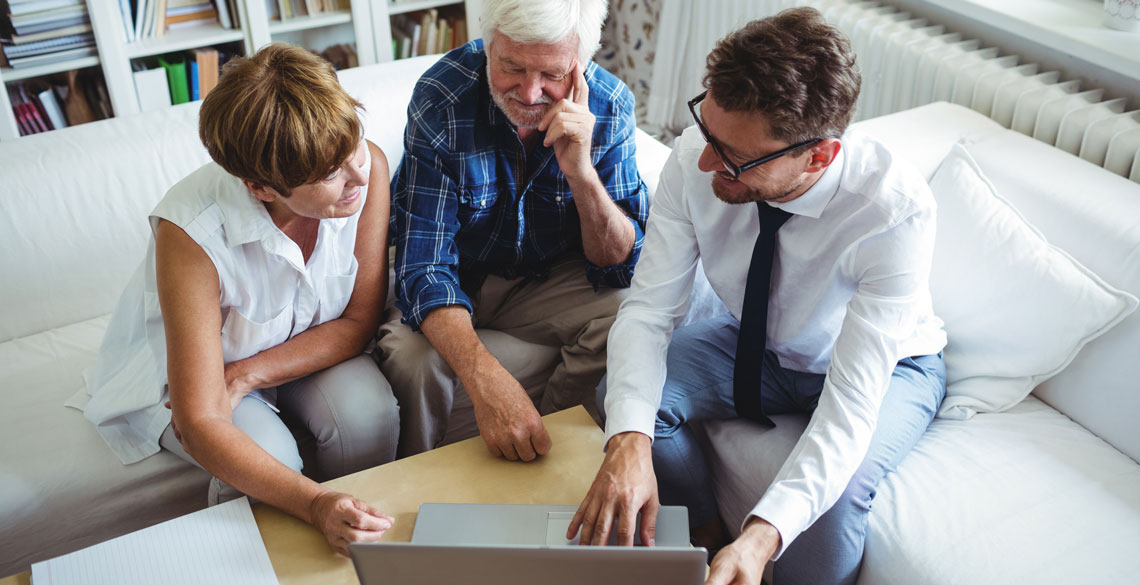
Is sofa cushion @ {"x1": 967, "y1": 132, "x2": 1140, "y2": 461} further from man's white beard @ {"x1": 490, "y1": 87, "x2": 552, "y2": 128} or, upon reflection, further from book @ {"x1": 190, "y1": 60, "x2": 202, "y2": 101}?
book @ {"x1": 190, "y1": 60, "x2": 202, "y2": 101}

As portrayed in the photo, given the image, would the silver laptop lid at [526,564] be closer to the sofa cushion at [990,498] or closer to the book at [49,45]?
the sofa cushion at [990,498]

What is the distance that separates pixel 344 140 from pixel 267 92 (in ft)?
0.40

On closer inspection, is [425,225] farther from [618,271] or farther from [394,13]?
[394,13]

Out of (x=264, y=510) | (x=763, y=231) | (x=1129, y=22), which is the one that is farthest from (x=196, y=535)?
(x=1129, y=22)

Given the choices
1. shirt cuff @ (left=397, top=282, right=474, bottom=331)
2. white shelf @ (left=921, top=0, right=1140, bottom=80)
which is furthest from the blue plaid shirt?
white shelf @ (left=921, top=0, right=1140, bottom=80)

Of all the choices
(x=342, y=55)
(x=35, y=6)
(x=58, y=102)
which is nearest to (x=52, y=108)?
(x=58, y=102)

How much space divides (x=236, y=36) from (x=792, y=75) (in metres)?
2.27

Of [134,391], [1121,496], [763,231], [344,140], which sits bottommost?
[1121,496]

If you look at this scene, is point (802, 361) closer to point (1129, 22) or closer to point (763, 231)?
point (763, 231)

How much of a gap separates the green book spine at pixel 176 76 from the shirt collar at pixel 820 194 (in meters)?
2.25

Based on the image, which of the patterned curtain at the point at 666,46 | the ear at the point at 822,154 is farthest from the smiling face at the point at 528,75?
the patterned curtain at the point at 666,46

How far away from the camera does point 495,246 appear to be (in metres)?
1.78

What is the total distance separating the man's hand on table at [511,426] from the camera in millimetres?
1279

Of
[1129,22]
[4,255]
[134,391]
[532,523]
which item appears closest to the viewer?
[532,523]
